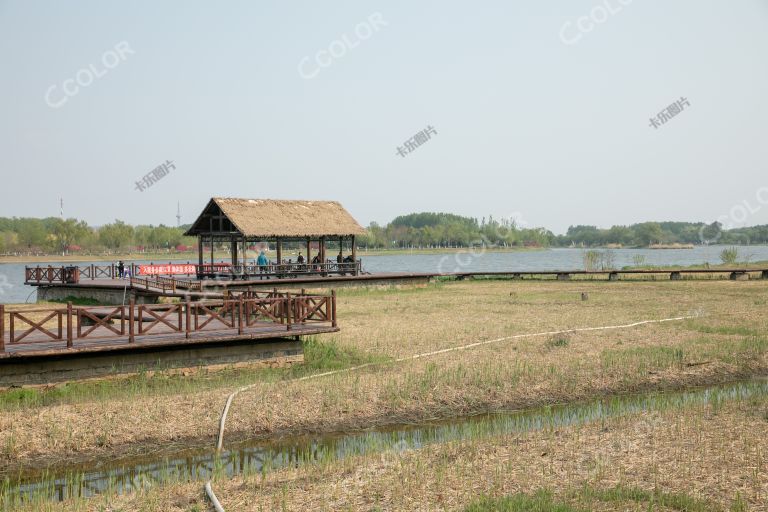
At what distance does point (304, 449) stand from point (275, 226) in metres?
26.4

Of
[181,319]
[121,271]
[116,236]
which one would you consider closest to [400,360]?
[181,319]

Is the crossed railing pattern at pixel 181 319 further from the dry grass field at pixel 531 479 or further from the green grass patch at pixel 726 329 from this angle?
the green grass patch at pixel 726 329

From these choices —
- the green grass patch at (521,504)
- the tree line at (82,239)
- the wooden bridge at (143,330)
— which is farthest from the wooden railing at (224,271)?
the tree line at (82,239)

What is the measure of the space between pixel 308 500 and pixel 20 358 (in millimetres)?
8265

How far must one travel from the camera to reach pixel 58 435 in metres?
11.4

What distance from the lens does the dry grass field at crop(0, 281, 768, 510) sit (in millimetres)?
8984

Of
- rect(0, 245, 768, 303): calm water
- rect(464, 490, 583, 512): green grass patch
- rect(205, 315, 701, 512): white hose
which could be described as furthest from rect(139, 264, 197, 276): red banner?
rect(464, 490, 583, 512): green grass patch

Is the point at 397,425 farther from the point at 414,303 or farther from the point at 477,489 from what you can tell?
the point at 414,303

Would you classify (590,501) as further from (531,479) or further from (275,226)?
(275,226)

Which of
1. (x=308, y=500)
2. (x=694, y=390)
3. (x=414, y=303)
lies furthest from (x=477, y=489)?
(x=414, y=303)

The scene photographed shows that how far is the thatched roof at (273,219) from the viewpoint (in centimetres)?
3622

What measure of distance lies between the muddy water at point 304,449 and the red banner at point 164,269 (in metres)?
28.0

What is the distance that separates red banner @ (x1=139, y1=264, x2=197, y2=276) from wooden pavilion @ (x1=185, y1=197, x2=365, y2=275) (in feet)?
8.19

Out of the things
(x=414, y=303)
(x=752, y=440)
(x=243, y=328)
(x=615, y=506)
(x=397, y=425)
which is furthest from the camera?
(x=414, y=303)
